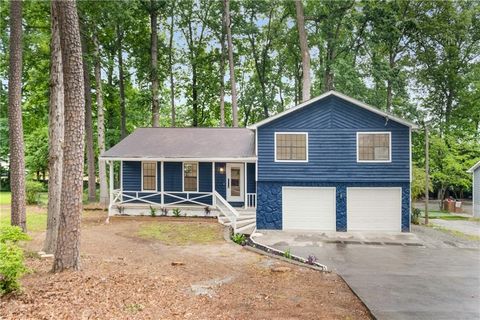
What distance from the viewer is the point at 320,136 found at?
1398 cm

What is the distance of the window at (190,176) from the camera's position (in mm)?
16953

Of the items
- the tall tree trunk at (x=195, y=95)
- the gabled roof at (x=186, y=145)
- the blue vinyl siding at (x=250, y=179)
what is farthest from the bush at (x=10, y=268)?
the tall tree trunk at (x=195, y=95)

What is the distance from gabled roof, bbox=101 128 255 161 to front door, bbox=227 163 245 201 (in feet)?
2.80

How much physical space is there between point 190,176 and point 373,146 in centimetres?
883

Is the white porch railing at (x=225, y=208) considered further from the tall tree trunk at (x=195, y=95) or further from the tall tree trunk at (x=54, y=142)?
the tall tree trunk at (x=195, y=95)

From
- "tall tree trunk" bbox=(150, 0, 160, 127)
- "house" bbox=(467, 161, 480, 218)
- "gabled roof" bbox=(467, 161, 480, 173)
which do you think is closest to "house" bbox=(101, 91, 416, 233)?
"tall tree trunk" bbox=(150, 0, 160, 127)

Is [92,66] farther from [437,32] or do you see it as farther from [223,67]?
[437,32]

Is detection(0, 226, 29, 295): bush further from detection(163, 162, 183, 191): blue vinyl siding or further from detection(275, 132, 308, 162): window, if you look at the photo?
detection(163, 162, 183, 191): blue vinyl siding

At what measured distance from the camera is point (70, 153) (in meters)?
6.77

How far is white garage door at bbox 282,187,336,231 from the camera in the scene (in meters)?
14.1

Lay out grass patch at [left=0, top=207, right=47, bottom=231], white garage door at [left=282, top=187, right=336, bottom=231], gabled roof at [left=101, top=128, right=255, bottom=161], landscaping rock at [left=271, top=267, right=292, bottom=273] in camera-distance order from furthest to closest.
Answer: gabled roof at [left=101, top=128, right=255, bottom=161] → white garage door at [left=282, top=187, right=336, bottom=231] → grass patch at [left=0, top=207, right=47, bottom=231] → landscaping rock at [left=271, top=267, right=292, bottom=273]

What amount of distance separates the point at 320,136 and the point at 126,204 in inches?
391

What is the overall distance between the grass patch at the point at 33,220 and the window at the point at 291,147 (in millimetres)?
10110

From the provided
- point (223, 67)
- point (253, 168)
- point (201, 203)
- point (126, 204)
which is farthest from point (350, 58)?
point (126, 204)
